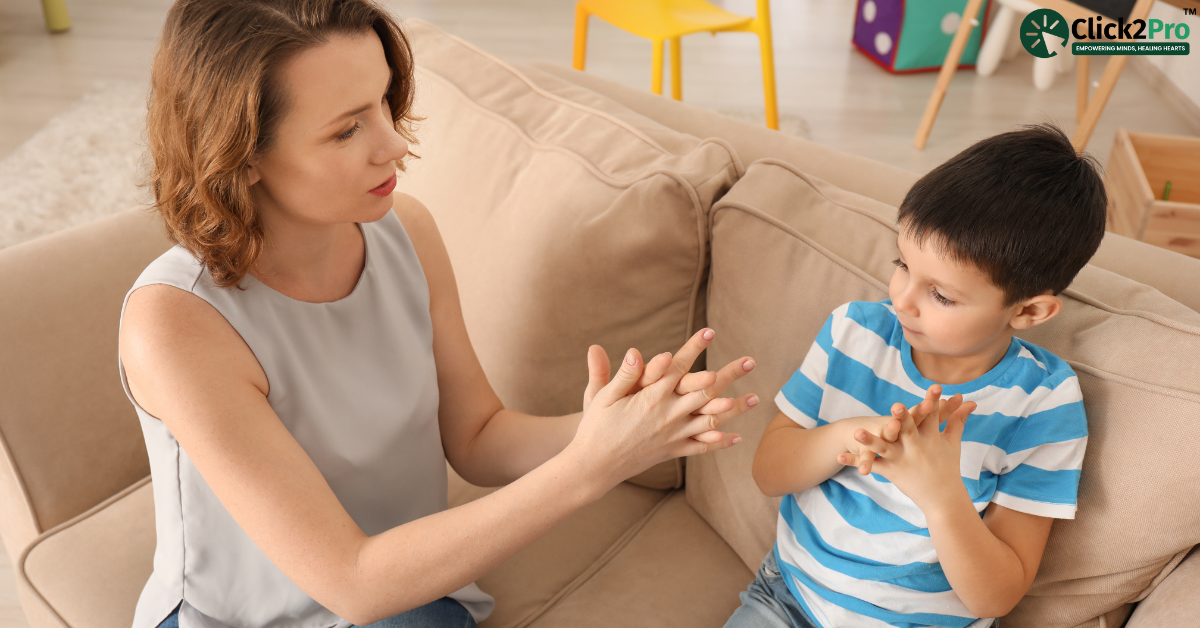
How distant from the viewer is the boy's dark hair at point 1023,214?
0.84 m

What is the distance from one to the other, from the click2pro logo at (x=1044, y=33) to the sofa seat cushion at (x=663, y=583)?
117 inches

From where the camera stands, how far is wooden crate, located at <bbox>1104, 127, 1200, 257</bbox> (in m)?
2.17

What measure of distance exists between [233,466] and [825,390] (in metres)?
0.67

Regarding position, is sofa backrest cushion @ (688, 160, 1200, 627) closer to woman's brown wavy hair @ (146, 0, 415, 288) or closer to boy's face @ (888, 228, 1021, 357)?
boy's face @ (888, 228, 1021, 357)

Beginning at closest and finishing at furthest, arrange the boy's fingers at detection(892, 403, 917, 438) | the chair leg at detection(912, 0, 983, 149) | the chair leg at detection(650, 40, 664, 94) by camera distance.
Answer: the boy's fingers at detection(892, 403, 917, 438) → the chair leg at detection(650, 40, 664, 94) → the chair leg at detection(912, 0, 983, 149)

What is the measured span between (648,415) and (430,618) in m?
0.44

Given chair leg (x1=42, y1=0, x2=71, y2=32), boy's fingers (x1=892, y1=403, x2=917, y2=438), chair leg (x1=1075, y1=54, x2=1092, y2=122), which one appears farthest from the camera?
chair leg (x1=42, y1=0, x2=71, y2=32)

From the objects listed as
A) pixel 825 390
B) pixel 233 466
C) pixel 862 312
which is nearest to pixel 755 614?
pixel 825 390

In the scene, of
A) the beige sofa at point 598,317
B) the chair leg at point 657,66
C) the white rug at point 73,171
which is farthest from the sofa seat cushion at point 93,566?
the chair leg at point 657,66

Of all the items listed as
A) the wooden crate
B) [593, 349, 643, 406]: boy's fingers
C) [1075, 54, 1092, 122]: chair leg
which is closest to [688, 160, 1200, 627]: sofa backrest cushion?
[593, 349, 643, 406]: boy's fingers

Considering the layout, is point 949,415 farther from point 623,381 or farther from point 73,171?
point 73,171

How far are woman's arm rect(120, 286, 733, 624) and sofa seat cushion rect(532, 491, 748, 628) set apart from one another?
33cm

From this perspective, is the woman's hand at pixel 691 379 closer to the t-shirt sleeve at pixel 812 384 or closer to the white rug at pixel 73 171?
the t-shirt sleeve at pixel 812 384

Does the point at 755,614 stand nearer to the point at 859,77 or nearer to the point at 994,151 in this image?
the point at 994,151
